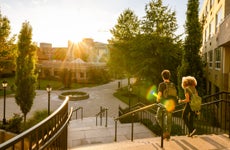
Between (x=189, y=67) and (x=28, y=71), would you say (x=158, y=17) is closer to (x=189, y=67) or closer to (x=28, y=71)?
(x=189, y=67)

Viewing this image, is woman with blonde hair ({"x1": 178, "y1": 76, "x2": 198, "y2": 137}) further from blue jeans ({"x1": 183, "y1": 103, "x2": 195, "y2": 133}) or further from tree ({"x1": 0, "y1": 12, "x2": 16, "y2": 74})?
tree ({"x1": 0, "y1": 12, "x2": 16, "y2": 74})

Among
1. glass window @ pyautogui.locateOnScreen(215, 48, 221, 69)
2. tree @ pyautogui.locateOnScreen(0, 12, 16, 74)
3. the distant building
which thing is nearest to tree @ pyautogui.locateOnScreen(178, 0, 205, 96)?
glass window @ pyautogui.locateOnScreen(215, 48, 221, 69)

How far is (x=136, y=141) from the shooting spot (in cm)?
694

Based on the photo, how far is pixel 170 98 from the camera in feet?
17.9

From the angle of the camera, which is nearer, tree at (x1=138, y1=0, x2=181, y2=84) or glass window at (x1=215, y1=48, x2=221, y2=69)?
glass window at (x1=215, y1=48, x2=221, y2=69)

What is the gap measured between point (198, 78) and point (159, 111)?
1332 centimetres

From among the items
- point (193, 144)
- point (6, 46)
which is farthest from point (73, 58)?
point (193, 144)

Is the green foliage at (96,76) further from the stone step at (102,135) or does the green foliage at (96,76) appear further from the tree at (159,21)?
the stone step at (102,135)

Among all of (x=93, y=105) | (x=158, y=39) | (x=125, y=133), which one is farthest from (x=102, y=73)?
(x=125, y=133)

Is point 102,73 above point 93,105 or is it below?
above

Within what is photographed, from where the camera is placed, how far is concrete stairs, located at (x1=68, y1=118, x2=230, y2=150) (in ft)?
16.7

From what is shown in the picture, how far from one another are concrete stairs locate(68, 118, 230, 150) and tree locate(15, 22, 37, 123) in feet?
16.0

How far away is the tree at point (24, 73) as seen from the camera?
15.7m

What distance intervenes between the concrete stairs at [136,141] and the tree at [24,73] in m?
4.87
